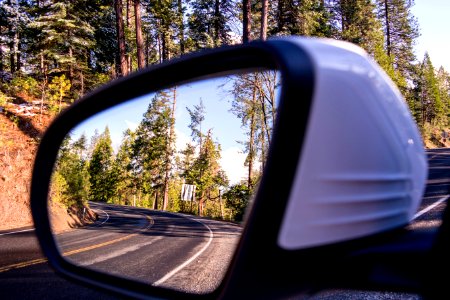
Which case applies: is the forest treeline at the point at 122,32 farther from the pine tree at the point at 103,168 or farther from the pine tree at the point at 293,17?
the pine tree at the point at 103,168

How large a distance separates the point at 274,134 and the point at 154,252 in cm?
193

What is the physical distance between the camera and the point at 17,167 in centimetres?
1421

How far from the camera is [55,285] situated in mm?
3852

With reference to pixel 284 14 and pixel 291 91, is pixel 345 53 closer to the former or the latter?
pixel 291 91

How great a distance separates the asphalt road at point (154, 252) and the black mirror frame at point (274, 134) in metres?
0.10

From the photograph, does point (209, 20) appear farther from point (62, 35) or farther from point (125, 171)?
point (125, 171)

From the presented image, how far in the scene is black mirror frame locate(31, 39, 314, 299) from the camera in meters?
0.52

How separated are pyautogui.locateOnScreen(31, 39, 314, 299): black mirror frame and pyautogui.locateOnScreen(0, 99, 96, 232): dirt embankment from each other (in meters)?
9.63

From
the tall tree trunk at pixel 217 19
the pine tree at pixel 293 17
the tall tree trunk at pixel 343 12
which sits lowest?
the pine tree at pixel 293 17

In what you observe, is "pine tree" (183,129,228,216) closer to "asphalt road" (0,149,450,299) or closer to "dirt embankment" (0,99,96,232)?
"asphalt road" (0,149,450,299)

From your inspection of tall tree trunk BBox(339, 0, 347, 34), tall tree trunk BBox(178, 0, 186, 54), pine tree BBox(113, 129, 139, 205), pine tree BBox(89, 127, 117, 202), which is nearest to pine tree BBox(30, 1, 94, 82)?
tall tree trunk BBox(178, 0, 186, 54)

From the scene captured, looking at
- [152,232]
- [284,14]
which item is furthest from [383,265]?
[284,14]

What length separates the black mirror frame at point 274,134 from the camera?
0.52 meters

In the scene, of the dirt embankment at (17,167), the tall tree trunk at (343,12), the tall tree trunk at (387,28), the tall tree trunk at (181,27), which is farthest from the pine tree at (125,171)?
the tall tree trunk at (387,28)
